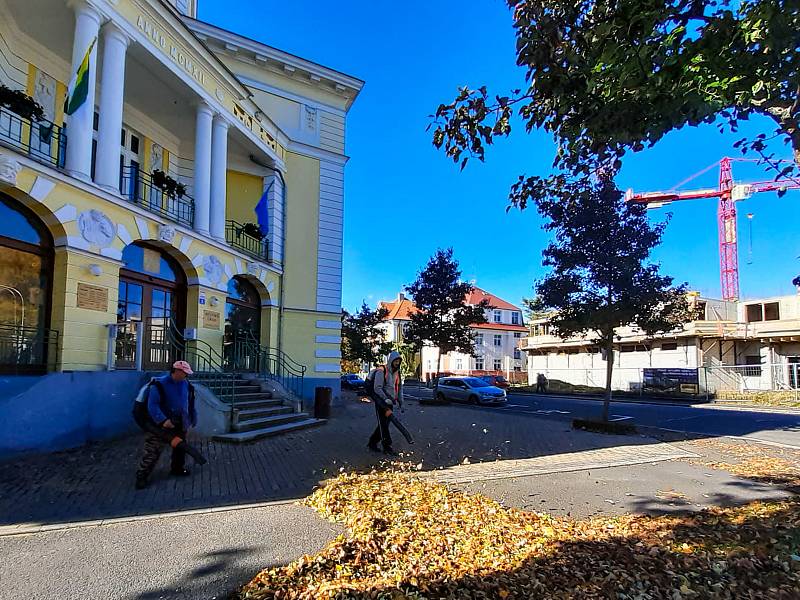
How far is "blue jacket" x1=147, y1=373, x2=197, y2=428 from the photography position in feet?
19.8

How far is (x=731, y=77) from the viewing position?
3.94 metres

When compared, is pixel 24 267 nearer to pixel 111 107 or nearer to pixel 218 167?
pixel 111 107

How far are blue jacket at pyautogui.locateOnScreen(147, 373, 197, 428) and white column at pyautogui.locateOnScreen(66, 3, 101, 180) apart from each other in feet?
17.9

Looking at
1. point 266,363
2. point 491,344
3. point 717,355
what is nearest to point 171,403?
point 266,363

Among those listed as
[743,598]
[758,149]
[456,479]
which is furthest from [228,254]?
[743,598]

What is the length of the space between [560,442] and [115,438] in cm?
887

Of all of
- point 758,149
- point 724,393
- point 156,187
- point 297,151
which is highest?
point 297,151

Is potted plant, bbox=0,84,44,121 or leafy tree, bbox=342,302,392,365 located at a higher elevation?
potted plant, bbox=0,84,44,121

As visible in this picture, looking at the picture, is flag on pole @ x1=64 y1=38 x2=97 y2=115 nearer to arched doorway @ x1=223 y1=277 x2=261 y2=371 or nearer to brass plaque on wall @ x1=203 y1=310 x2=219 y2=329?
brass plaque on wall @ x1=203 y1=310 x2=219 y2=329

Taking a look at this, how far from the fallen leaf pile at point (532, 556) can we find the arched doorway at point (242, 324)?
33.2 feet

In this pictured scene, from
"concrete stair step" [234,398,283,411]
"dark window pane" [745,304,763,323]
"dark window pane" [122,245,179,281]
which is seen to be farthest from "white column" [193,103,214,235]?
"dark window pane" [745,304,763,323]

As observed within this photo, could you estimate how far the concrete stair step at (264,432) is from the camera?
8.74 metres

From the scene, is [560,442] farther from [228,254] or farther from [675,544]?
[228,254]

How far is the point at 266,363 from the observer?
15.8 metres
